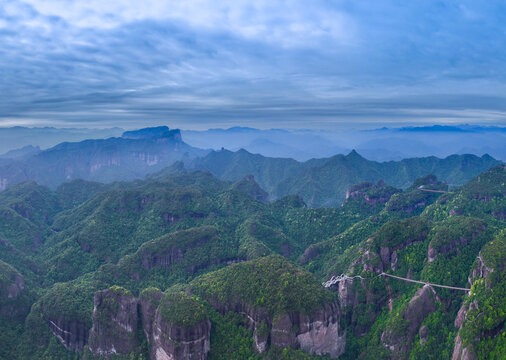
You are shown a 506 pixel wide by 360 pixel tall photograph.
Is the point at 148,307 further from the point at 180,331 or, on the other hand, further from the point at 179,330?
the point at 180,331

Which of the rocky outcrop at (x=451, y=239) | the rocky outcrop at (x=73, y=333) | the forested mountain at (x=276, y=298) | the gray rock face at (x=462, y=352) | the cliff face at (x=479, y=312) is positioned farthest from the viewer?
the rocky outcrop at (x=73, y=333)

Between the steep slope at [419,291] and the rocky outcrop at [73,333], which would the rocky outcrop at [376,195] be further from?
the rocky outcrop at [73,333]

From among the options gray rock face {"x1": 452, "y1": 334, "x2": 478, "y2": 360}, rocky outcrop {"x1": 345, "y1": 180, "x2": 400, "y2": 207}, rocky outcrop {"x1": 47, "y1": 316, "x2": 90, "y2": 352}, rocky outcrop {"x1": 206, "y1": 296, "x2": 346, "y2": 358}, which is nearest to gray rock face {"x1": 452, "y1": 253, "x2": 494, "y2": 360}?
gray rock face {"x1": 452, "y1": 334, "x2": 478, "y2": 360}

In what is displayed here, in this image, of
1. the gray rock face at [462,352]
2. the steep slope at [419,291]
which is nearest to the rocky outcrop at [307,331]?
the steep slope at [419,291]

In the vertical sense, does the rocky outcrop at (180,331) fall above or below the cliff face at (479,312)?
below

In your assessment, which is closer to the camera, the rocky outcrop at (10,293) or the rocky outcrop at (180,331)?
the rocky outcrop at (180,331)

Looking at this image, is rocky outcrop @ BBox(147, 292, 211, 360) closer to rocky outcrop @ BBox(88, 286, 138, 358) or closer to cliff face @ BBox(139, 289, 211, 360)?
cliff face @ BBox(139, 289, 211, 360)
